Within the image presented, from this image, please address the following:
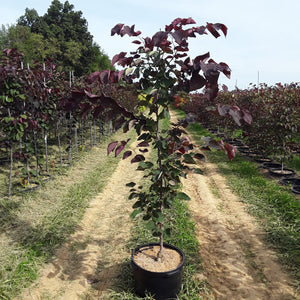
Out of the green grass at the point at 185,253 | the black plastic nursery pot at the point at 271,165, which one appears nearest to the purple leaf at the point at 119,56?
the green grass at the point at 185,253

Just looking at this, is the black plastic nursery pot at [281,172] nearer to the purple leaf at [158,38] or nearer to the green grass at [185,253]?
the green grass at [185,253]

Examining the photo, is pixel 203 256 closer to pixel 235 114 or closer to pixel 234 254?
pixel 234 254

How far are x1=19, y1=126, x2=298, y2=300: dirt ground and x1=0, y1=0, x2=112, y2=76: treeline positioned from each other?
1215 inches

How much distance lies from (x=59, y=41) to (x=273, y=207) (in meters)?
44.7

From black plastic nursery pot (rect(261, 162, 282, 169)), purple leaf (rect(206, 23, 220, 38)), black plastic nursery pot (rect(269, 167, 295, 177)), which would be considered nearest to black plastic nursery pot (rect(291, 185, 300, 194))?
black plastic nursery pot (rect(269, 167, 295, 177))

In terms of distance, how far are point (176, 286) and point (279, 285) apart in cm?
118

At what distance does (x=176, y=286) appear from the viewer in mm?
2799

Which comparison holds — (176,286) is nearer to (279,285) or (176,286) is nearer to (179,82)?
(279,285)

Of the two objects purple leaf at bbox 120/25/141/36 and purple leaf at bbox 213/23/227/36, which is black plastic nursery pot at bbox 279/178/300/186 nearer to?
purple leaf at bbox 213/23/227/36

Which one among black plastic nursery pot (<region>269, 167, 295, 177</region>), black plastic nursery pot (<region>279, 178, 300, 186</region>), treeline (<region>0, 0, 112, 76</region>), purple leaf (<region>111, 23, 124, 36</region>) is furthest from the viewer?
treeline (<region>0, 0, 112, 76</region>)

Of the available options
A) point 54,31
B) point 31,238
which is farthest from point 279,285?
point 54,31

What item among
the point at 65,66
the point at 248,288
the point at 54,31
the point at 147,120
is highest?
the point at 54,31

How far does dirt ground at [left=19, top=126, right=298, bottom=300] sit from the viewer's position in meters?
2.97

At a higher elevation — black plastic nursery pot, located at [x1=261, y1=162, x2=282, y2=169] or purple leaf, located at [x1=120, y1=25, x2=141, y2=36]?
purple leaf, located at [x1=120, y1=25, x2=141, y2=36]
